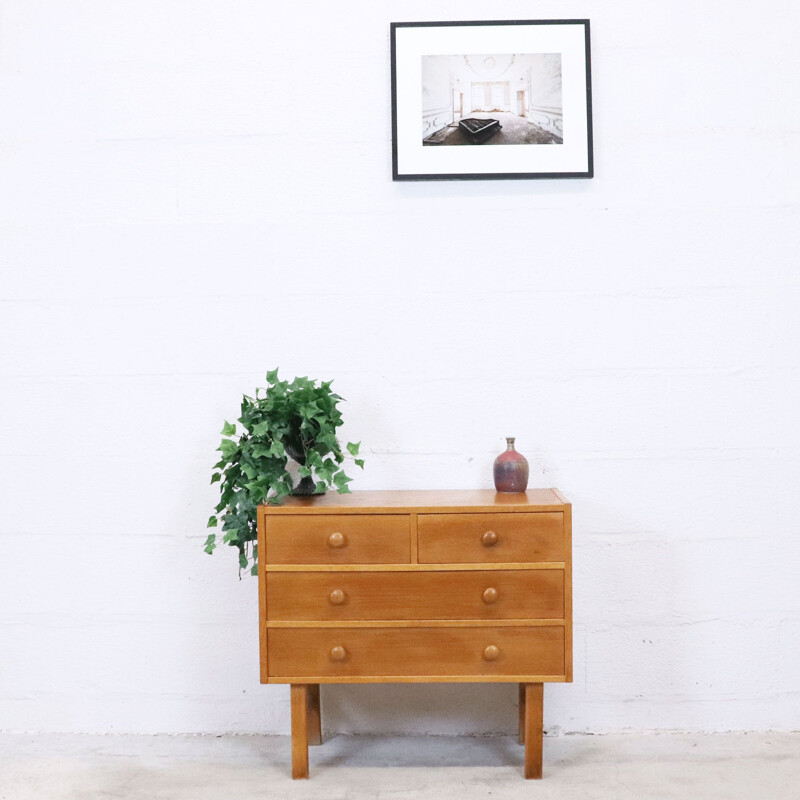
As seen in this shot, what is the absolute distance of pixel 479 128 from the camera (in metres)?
2.52

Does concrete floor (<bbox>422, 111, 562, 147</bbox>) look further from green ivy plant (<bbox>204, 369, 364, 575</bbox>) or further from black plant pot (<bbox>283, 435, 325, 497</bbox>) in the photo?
black plant pot (<bbox>283, 435, 325, 497</bbox>)

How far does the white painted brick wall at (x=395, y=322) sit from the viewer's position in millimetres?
2523

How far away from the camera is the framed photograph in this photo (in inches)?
98.8

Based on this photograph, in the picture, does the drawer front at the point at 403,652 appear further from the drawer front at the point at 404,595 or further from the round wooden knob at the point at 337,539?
the round wooden knob at the point at 337,539

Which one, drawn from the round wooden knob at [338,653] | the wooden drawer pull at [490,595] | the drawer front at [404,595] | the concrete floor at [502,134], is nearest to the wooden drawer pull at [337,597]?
the drawer front at [404,595]

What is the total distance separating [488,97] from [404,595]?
1468 mm

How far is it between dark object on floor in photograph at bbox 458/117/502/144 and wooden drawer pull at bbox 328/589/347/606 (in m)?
1.36

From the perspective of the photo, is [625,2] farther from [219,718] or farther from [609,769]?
[219,718]

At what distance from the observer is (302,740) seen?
2240 mm

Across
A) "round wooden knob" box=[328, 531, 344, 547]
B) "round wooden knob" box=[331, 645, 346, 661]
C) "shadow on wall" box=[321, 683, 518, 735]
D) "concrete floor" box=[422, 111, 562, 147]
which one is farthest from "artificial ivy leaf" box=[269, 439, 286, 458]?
"concrete floor" box=[422, 111, 562, 147]

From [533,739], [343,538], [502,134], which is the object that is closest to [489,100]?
[502,134]

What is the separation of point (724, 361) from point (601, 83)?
906 millimetres

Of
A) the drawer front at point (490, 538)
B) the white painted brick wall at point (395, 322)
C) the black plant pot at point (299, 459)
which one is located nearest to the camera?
the drawer front at point (490, 538)

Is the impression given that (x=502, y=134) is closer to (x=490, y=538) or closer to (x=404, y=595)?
(x=490, y=538)
